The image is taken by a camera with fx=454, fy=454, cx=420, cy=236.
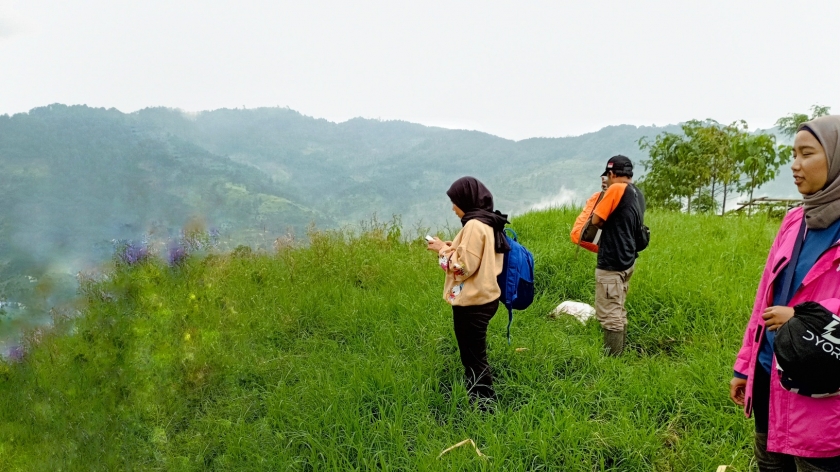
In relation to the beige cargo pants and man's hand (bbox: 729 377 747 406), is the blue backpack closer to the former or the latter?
the beige cargo pants

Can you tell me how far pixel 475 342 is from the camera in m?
2.91

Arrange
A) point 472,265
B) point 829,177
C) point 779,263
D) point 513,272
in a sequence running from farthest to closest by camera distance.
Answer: point 513,272
point 472,265
point 779,263
point 829,177

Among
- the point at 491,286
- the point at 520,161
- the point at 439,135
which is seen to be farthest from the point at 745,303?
the point at 439,135

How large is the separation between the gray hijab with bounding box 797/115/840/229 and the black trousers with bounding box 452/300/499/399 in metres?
1.71

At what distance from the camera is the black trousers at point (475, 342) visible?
2826 mm

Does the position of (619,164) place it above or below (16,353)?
above

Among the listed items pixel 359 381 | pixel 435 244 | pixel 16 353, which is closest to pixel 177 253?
pixel 16 353

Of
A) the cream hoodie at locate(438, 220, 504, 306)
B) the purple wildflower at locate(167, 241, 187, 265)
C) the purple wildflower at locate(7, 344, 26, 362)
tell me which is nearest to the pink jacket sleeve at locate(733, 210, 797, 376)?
the cream hoodie at locate(438, 220, 504, 306)

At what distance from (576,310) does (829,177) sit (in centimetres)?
327

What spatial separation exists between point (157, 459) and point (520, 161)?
93.1m

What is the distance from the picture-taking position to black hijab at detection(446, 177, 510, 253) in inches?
111

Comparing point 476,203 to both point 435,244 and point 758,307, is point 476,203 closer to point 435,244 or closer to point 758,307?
point 435,244

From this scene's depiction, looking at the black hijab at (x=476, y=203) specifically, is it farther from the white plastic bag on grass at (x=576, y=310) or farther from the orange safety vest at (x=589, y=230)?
the white plastic bag on grass at (x=576, y=310)

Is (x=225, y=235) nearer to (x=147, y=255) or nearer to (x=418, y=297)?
(x=147, y=255)
